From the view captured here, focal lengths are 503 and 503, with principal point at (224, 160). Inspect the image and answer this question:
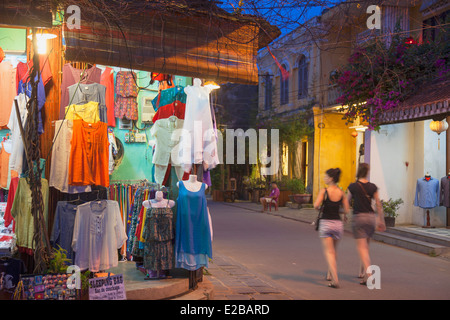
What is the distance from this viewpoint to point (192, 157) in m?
7.60

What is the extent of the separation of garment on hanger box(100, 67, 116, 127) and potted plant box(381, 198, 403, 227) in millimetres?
9621

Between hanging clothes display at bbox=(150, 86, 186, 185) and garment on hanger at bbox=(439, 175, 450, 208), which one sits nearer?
hanging clothes display at bbox=(150, 86, 186, 185)

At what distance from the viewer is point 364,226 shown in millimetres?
8500

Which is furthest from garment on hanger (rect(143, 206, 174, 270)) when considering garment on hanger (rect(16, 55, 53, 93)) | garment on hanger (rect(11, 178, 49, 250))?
garment on hanger (rect(16, 55, 53, 93))

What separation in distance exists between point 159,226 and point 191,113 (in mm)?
A: 1770

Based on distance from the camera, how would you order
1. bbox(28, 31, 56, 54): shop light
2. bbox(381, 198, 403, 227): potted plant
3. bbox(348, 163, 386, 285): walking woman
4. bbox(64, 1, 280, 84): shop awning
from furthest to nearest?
bbox(381, 198, 403, 227): potted plant → bbox(348, 163, 386, 285): walking woman → bbox(28, 31, 56, 54): shop light → bbox(64, 1, 280, 84): shop awning

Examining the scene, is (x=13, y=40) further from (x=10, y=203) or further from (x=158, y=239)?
(x=158, y=239)

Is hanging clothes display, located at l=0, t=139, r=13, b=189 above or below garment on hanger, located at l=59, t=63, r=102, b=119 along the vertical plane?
below

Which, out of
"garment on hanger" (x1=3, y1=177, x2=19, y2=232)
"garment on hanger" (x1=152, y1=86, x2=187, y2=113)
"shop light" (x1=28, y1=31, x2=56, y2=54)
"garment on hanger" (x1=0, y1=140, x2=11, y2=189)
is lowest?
"garment on hanger" (x1=3, y1=177, x2=19, y2=232)

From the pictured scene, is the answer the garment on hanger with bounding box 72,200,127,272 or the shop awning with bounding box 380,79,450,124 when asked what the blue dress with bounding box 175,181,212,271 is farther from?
the shop awning with bounding box 380,79,450,124

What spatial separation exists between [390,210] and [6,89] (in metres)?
11.7

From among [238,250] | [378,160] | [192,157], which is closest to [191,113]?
[192,157]

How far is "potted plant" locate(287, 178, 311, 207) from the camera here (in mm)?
25089
